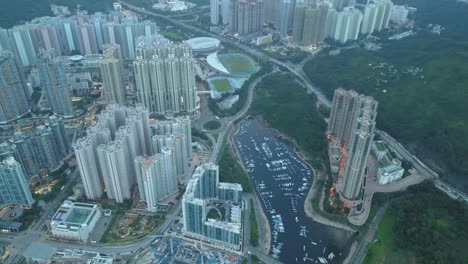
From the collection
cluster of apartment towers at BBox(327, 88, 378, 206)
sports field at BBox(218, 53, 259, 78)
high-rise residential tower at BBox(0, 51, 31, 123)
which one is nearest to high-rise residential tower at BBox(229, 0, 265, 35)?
sports field at BBox(218, 53, 259, 78)

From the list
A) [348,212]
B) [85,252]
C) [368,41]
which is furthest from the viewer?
[368,41]

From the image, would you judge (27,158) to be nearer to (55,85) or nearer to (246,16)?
(55,85)

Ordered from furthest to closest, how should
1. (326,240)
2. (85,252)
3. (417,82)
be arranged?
(417,82), (326,240), (85,252)

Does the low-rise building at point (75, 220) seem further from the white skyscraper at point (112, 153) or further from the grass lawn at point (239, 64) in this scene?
the grass lawn at point (239, 64)

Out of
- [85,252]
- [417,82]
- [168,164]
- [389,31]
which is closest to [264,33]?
[389,31]

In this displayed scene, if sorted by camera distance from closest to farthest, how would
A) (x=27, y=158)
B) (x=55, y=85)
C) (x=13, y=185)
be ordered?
1. (x=13, y=185)
2. (x=27, y=158)
3. (x=55, y=85)

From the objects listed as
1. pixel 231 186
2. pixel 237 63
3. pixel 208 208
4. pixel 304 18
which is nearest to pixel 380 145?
pixel 231 186

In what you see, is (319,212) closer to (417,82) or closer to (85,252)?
(85,252)

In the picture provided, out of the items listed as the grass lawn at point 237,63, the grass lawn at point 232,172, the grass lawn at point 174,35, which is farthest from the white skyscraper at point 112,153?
the grass lawn at point 174,35
